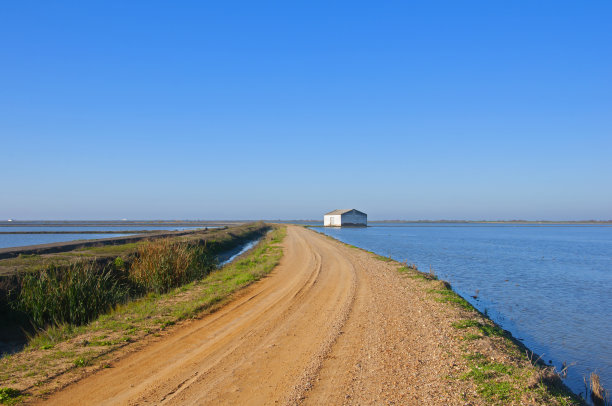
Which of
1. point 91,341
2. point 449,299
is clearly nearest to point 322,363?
point 91,341

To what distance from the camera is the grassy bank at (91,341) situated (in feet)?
23.1

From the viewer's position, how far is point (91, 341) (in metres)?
9.11

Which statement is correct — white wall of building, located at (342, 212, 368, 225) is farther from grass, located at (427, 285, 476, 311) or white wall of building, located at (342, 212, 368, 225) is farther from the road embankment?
the road embankment

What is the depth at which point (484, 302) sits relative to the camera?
16984 mm

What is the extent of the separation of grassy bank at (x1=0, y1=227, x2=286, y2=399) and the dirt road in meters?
0.50

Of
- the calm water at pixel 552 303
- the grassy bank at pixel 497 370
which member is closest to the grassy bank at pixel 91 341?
the grassy bank at pixel 497 370

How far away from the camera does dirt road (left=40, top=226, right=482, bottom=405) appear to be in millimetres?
6312

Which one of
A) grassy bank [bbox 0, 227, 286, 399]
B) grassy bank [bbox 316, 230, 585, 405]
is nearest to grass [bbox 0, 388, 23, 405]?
grassy bank [bbox 0, 227, 286, 399]

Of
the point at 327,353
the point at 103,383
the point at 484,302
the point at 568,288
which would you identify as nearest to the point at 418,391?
the point at 327,353

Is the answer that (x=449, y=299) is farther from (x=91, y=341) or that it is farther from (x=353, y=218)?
(x=353, y=218)

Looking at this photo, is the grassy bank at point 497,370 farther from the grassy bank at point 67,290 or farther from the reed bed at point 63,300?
the grassy bank at point 67,290

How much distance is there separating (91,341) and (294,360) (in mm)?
4592

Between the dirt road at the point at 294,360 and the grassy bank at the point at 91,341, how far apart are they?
50 cm

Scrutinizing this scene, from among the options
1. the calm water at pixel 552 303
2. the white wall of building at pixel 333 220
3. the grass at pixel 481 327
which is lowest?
the calm water at pixel 552 303
